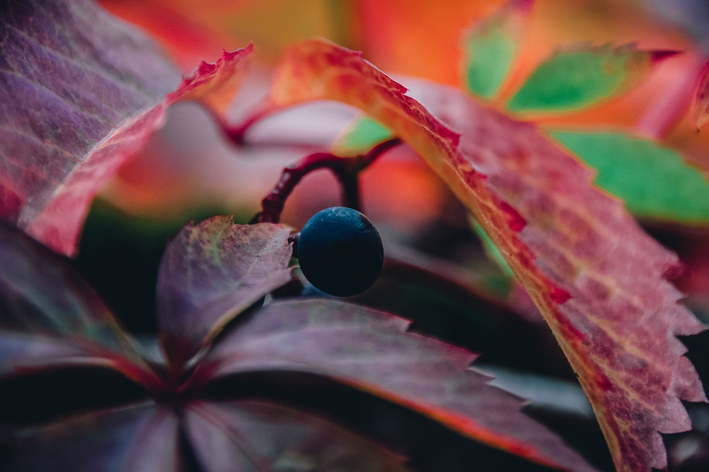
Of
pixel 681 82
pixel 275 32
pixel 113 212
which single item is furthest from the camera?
pixel 275 32

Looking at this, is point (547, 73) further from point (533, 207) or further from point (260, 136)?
point (260, 136)

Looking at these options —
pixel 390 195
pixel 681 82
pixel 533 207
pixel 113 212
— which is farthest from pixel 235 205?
pixel 681 82

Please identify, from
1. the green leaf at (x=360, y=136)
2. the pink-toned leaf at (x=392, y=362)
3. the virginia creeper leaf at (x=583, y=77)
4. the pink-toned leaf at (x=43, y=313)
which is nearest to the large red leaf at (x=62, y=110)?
the pink-toned leaf at (x=43, y=313)

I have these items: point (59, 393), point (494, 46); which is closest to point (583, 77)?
point (494, 46)

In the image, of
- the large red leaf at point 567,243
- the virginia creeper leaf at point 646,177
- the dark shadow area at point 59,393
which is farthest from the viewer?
the virginia creeper leaf at point 646,177

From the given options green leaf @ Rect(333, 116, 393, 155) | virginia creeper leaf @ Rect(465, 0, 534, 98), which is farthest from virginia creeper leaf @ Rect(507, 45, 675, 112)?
green leaf @ Rect(333, 116, 393, 155)

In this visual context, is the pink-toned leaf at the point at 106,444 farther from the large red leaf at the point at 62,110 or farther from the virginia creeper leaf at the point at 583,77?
the virginia creeper leaf at the point at 583,77
